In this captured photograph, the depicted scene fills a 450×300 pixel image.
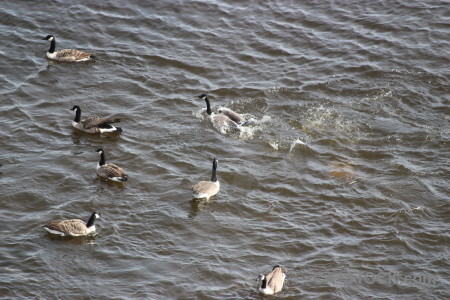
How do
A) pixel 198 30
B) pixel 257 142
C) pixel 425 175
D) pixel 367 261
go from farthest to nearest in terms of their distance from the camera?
pixel 198 30
pixel 257 142
pixel 425 175
pixel 367 261

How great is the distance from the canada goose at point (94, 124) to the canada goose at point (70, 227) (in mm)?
4596

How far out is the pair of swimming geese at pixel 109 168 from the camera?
1284 centimetres

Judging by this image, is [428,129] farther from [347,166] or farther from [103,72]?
[103,72]

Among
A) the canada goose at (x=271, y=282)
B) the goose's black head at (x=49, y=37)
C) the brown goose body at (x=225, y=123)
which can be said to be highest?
the goose's black head at (x=49, y=37)

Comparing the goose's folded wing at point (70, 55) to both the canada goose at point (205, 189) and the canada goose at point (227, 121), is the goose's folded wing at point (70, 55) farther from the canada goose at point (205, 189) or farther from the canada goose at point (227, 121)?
the canada goose at point (205, 189)

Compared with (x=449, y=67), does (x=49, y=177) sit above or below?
below

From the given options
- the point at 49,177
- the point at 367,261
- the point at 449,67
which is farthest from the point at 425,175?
the point at 49,177

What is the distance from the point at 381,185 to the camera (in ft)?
54.0

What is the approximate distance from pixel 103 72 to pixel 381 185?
9880 mm

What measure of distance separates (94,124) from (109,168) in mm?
2684

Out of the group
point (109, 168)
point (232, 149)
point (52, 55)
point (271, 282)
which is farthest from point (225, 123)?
point (52, 55)

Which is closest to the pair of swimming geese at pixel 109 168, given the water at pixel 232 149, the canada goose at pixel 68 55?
the canada goose at pixel 68 55

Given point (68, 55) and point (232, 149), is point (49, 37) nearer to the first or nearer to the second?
point (68, 55)

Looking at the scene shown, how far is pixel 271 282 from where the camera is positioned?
12.6m
